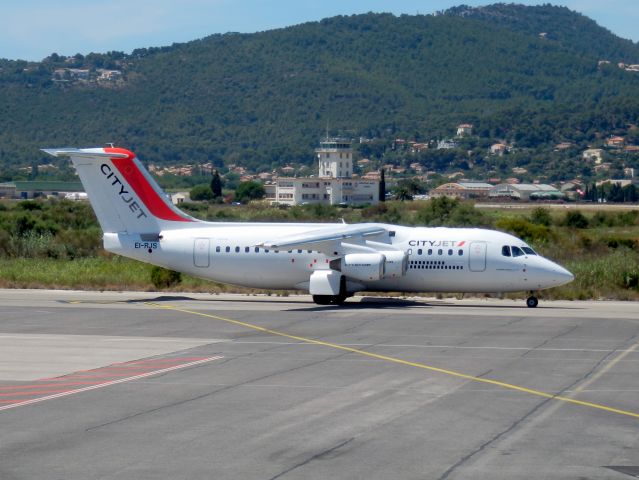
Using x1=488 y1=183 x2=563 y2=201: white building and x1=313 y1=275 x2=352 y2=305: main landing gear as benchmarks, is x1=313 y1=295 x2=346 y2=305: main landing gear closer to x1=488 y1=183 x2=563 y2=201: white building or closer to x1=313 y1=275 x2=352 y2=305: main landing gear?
x1=313 y1=275 x2=352 y2=305: main landing gear

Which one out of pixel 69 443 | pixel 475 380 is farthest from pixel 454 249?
pixel 69 443

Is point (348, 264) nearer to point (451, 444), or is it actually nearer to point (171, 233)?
point (171, 233)

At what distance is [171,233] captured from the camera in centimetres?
3847

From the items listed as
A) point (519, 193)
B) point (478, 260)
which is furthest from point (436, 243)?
point (519, 193)

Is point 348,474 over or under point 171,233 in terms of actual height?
under

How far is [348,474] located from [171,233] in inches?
987

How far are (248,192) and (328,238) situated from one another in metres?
98.8

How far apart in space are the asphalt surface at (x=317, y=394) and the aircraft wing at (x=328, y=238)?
241 cm

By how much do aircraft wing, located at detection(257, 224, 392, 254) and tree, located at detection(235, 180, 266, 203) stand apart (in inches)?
3710

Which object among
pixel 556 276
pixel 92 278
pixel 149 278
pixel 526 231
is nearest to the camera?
pixel 556 276

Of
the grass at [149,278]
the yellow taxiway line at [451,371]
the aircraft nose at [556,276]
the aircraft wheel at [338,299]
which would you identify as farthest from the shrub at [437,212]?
the yellow taxiway line at [451,371]

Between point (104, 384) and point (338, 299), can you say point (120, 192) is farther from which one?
point (104, 384)

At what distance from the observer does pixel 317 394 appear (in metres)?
20.1

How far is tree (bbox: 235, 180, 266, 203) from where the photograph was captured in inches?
5226
